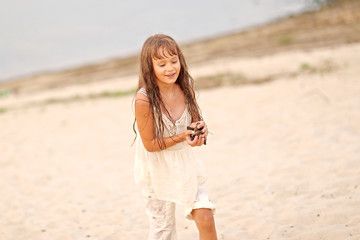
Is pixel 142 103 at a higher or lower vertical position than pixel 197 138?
higher

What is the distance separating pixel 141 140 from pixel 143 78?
41cm

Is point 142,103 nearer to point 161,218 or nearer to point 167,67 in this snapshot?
point 167,67

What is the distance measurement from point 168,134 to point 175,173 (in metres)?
0.25

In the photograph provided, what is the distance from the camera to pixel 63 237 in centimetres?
360

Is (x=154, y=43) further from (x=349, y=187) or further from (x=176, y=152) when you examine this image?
(x=349, y=187)

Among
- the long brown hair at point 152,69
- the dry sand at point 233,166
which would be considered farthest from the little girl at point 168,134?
the dry sand at point 233,166

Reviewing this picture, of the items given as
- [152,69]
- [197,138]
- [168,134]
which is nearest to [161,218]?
[168,134]

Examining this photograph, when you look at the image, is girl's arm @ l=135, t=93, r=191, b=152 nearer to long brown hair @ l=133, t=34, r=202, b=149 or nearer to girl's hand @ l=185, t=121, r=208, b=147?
long brown hair @ l=133, t=34, r=202, b=149

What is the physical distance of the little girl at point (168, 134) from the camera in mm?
2398

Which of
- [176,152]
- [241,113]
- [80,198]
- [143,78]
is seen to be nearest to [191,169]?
[176,152]

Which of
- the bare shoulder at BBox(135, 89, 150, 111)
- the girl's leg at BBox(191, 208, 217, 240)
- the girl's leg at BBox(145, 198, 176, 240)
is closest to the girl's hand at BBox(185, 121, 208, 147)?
the bare shoulder at BBox(135, 89, 150, 111)

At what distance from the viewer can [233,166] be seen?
5.03 m

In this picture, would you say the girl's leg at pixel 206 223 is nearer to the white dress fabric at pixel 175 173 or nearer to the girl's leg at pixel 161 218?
the white dress fabric at pixel 175 173

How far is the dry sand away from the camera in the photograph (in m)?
3.53
